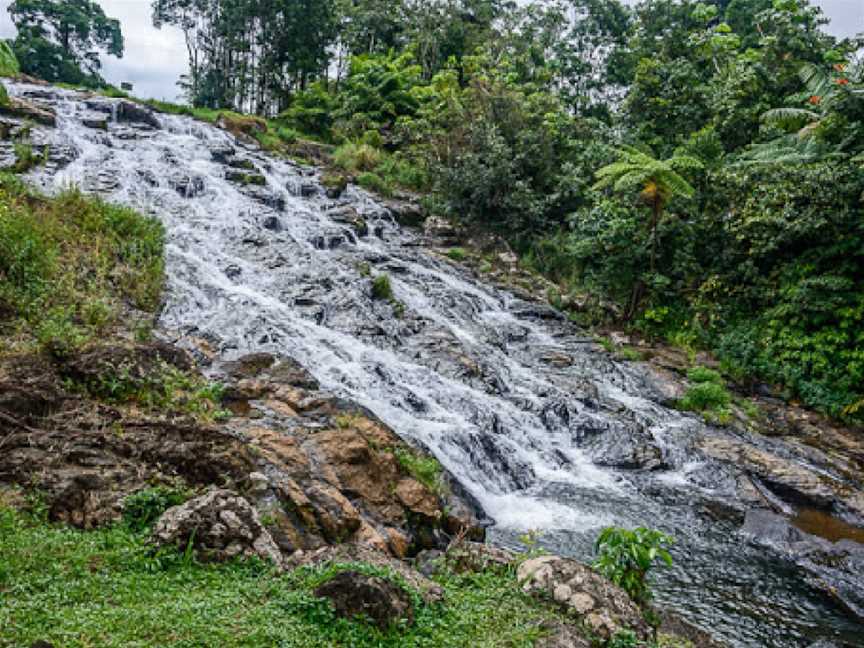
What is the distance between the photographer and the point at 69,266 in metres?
9.38

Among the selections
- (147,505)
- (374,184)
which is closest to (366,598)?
(147,505)

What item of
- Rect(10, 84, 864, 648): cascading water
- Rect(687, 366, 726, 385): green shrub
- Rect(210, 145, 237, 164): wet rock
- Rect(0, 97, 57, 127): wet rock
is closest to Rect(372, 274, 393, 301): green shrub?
Rect(10, 84, 864, 648): cascading water

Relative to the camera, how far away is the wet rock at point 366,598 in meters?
3.66

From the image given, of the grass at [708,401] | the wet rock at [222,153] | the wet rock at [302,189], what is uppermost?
the wet rock at [222,153]

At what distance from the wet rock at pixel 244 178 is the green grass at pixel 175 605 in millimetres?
15965

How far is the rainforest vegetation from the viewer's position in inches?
523

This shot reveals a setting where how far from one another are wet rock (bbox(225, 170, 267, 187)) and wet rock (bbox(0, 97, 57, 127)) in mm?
5873

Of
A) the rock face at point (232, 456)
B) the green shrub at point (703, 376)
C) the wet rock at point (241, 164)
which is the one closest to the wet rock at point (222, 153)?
the wet rock at point (241, 164)

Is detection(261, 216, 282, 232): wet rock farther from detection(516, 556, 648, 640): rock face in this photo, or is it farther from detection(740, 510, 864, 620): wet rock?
detection(516, 556, 648, 640): rock face

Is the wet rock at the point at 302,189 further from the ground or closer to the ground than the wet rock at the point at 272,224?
further from the ground

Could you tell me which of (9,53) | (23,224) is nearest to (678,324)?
(23,224)

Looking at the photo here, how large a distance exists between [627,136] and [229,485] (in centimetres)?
1856

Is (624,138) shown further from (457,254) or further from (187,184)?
(187,184)

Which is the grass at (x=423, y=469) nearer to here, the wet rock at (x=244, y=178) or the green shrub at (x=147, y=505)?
the green shrub at (x=147, y=505)
